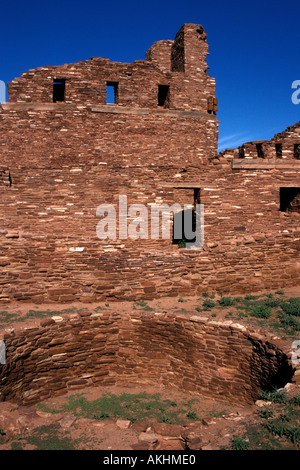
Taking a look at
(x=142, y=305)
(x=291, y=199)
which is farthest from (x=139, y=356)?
(x=291, y=199)

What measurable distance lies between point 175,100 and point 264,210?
8860mm

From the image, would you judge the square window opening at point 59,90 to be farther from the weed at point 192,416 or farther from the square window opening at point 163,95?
the weed at point 192,416

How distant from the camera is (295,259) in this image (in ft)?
42.4

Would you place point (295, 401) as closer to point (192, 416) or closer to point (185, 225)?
point (192, 416)

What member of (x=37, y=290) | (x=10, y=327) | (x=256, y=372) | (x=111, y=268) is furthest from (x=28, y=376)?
(x=256, y=372)

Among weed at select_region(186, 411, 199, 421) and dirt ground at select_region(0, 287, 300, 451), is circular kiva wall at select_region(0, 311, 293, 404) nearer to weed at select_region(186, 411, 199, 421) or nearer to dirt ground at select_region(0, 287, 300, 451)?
weed at select_region(186, 411, 199, 421)

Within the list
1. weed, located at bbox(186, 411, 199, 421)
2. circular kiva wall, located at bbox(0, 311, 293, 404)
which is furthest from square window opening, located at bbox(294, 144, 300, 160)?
weed, located at bbox(186, 411, 199, 421)

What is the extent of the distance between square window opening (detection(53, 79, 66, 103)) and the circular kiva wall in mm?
13046

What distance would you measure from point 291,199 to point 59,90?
12836 millimetres

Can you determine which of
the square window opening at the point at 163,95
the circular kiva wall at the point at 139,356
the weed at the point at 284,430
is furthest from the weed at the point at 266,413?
the square window opening at the point at 163,95

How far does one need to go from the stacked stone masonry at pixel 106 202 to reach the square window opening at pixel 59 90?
35 centimetres

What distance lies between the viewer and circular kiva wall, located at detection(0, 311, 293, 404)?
8.60 metres
